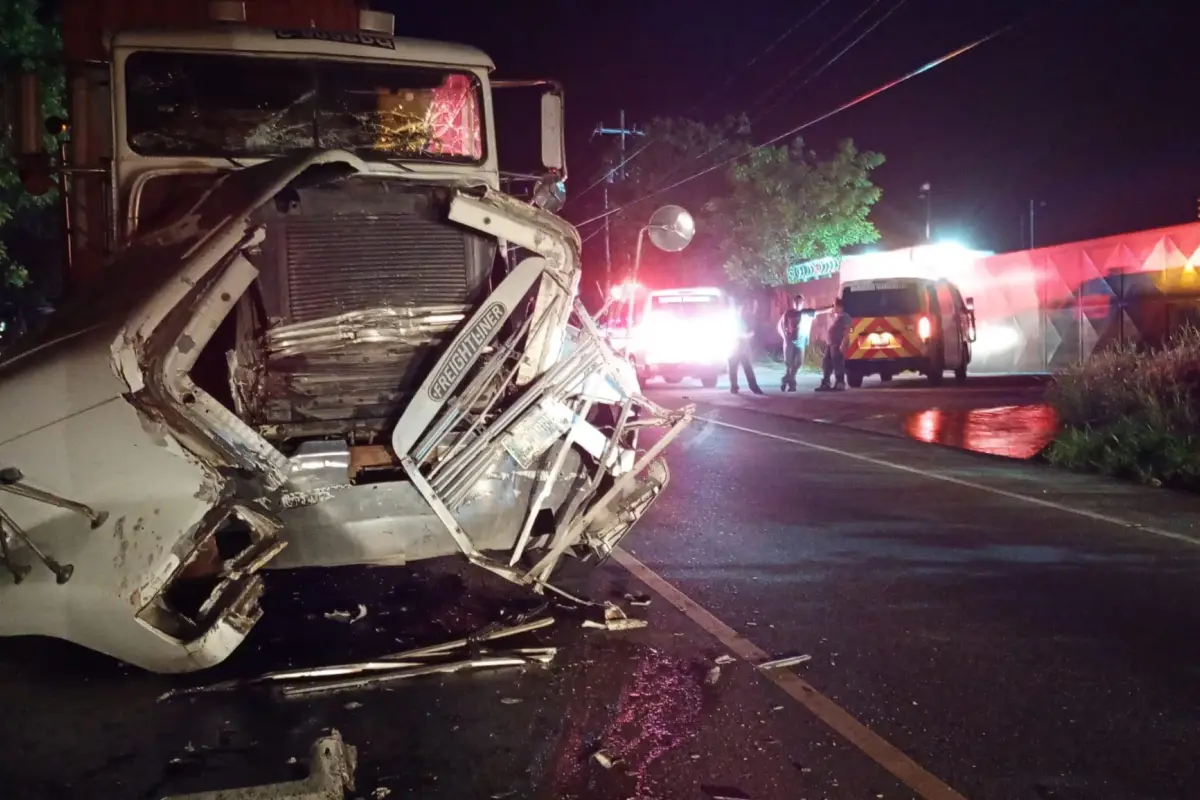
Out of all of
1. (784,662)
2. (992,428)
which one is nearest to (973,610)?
(784,662)

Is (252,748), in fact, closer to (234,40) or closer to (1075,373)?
(234,40)

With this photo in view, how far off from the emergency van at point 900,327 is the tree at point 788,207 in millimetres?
17076

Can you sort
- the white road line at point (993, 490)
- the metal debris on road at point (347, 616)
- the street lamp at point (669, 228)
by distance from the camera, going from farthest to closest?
1. the white road line at point (993, 490)
2. the street lamp at point (669, 228)
3. the metal debris on road at point (347, 616)

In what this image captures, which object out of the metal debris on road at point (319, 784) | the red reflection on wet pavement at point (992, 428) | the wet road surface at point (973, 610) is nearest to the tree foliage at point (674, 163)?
the red reflection on wet pavement at point (992, 428)

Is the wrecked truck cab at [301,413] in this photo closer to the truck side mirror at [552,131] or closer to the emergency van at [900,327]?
the truck side mirror at [552,131]

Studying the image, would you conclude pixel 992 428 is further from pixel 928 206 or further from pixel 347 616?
pixel 928 206

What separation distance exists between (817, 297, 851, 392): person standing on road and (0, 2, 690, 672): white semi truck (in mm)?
12918

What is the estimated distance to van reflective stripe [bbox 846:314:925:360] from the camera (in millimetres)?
19312

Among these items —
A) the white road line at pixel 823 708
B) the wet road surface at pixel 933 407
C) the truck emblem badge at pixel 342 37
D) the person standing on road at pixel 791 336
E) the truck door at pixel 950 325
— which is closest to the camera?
the white road line at pixel 823 708

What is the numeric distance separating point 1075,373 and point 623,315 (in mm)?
9890

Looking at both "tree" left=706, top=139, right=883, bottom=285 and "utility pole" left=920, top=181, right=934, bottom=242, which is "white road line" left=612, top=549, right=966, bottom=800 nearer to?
"tree" left=706, top=139, right=883, bottom=285

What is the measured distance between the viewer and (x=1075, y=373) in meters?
12.9

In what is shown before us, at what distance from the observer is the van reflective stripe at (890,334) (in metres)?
19.3

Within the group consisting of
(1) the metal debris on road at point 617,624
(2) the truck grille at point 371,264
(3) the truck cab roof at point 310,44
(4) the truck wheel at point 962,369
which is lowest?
(1) the metal debris on road at point 617,624
